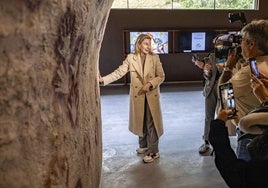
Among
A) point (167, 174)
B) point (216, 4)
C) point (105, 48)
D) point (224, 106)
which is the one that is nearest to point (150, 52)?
point (167, 174)

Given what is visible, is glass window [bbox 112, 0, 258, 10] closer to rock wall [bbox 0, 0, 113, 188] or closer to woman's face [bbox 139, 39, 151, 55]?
woman's face [bbox 139, 39, 151, 55]

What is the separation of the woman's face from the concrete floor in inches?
50.7

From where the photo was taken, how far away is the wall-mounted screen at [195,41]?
9.48 meters

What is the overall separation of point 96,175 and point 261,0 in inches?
399

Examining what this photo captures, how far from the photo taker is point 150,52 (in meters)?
3.53

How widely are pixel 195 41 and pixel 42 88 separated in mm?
9158

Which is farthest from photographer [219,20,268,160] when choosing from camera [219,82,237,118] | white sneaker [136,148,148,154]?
white sneaker [136,148,148,154]

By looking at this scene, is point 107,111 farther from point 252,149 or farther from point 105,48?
point 252,149

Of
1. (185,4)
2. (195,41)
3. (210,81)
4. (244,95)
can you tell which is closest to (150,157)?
(210,81)

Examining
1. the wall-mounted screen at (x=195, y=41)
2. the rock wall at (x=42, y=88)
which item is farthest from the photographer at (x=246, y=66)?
the wall-mounted screen at (x=195, y=41)

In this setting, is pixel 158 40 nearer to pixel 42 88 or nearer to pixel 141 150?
pixel 141 150

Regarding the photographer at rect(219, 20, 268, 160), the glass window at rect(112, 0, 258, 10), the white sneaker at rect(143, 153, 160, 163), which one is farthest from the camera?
the glass window at rect(112, 0, 258, 10)

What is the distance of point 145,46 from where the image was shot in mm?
3492

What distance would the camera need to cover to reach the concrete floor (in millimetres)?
3141
